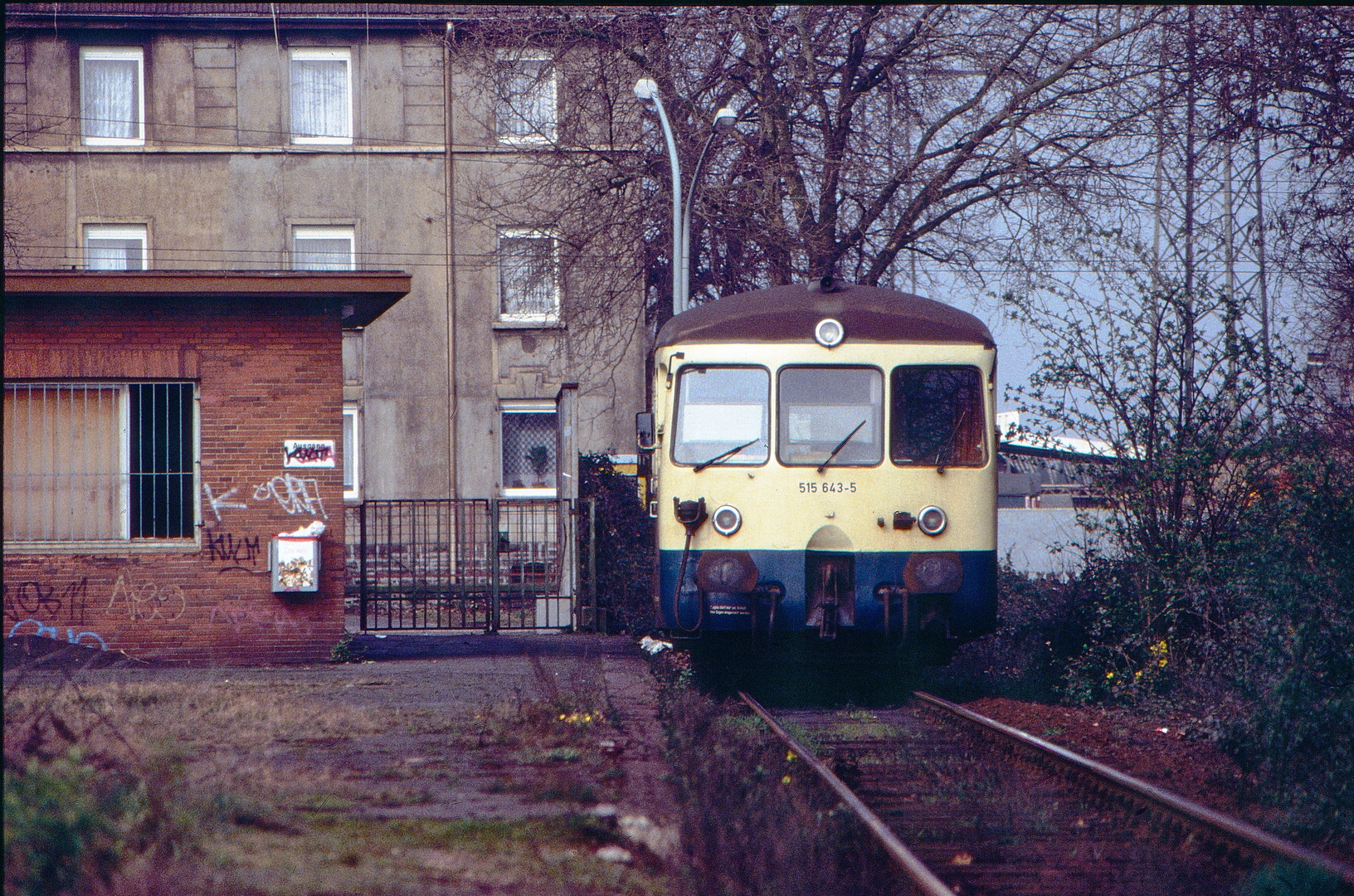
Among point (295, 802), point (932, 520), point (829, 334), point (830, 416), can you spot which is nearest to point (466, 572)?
point (830, 416)

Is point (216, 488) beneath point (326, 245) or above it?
beneath

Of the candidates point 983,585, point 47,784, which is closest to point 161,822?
point 47,784

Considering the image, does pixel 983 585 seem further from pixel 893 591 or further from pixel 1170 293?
pixel 1170 293

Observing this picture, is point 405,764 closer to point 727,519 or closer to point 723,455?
point 727,519

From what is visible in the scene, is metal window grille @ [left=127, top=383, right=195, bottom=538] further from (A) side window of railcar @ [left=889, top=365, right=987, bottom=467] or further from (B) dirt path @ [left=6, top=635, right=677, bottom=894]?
(A) side window of railcar @ [left=889, top=365, right=987, bottom=467]

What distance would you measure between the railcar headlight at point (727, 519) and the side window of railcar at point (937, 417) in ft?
4.20

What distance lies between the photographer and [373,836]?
5523 millimetres

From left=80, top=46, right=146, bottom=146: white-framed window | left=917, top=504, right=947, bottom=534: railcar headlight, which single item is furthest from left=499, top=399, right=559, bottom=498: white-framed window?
left=917, top=504, right=947, bottom=534: railcar headlight

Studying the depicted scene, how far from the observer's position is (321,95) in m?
24.3

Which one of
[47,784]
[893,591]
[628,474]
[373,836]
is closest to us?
[47,784]

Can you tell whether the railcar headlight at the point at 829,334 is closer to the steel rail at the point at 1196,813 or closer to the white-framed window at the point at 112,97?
the steel rail at the point at 1196,813

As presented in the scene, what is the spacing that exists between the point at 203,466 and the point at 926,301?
713 centimetres

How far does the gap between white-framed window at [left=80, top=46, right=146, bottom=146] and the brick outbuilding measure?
1326 centimetres

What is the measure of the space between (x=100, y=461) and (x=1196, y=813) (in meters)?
10.5
